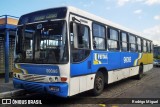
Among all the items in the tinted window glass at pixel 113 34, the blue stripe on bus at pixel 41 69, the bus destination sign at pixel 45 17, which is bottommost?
the blue stripe on bus at pixel 41 69

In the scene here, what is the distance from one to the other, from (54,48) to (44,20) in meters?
1.09

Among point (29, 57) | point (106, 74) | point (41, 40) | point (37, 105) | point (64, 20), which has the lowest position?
point (37, 105)

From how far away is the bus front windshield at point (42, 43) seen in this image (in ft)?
24.4

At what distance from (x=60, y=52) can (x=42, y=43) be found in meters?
0.81

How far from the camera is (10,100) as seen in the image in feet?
29.2

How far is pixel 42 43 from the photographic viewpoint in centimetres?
780

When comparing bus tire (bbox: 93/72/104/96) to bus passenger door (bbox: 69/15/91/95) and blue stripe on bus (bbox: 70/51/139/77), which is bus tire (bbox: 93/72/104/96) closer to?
blue stripe on bus (bbox: 70/51/139/77)

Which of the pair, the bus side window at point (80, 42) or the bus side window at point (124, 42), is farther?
the bus side window at point (124, 42)

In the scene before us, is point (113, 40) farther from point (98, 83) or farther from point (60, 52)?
point (60, 52)

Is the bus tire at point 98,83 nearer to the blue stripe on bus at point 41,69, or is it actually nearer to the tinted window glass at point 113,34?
the tinted window glass at point 113,34

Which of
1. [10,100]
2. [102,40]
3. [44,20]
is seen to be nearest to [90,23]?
[102,40]

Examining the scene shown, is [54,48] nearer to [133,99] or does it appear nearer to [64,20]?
[64,20]

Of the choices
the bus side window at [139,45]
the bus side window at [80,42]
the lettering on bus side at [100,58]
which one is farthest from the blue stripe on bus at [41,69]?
the bus side window at [139,45]

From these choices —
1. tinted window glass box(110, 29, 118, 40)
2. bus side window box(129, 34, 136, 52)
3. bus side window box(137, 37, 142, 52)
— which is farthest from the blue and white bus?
bus side window box(137, 37, 142, 52)
